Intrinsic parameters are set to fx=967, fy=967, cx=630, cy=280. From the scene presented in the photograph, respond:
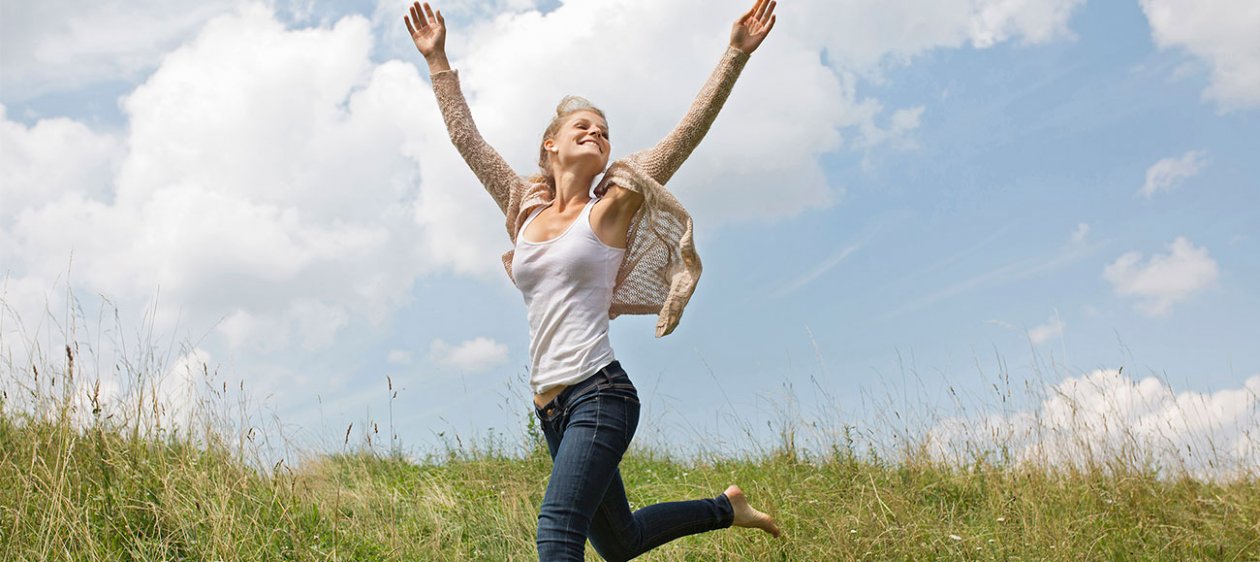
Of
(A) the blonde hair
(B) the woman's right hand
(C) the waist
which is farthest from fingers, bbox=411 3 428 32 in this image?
(C) the waist

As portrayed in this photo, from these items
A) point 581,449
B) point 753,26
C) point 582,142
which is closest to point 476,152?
point 582,142

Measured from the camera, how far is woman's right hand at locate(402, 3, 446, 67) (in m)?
4.11

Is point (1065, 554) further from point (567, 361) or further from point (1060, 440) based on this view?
point (567, 361)

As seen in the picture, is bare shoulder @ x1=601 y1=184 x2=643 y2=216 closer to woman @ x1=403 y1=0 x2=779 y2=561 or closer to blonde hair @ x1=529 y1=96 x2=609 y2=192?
woman @ x1=403 y1=0 x2=779 y2=561

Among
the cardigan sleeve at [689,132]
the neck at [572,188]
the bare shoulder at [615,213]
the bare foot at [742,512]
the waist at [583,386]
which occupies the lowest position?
the bare foot at [742,512]

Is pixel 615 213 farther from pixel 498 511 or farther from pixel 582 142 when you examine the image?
pixel 498 511

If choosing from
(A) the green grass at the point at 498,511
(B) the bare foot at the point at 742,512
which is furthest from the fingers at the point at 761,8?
(A) the green grass at the point at 498,511

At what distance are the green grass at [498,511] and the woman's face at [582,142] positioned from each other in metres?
2.44

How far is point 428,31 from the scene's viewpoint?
13.7 feet

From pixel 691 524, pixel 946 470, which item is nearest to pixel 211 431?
pixel 691 524

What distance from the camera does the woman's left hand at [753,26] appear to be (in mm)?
3547

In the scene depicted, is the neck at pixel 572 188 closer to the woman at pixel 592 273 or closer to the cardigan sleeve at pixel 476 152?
the woman at pixel 592 273

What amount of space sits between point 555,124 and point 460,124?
482 mm

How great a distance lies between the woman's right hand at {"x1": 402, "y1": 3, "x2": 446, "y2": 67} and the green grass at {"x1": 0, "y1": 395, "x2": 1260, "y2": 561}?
2.34 meters
